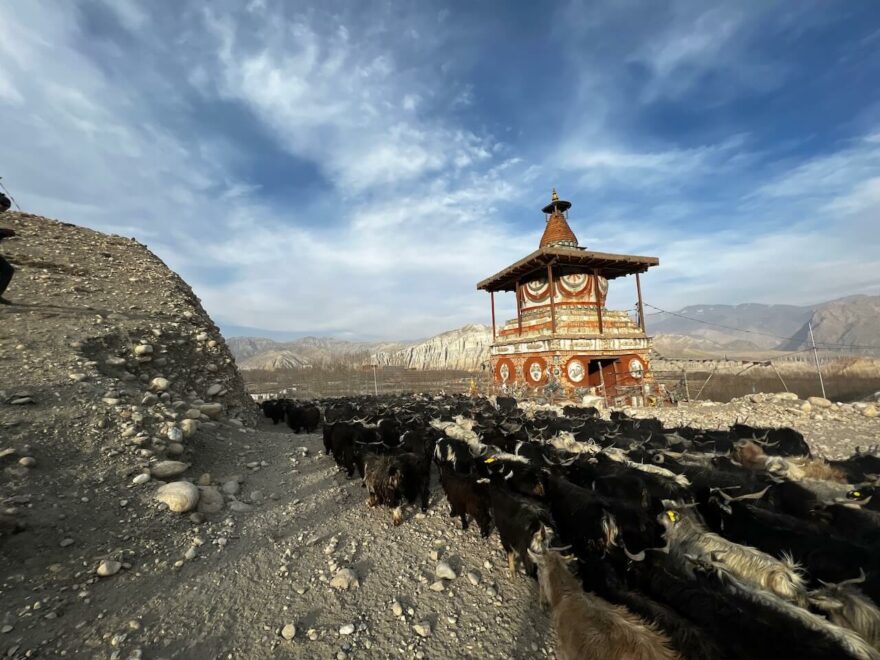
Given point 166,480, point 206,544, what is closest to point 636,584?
point 206,544

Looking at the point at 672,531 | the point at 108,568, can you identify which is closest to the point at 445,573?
the point at 672,531

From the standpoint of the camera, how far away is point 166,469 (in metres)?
5.81

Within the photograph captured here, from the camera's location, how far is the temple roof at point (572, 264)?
18.3 meters

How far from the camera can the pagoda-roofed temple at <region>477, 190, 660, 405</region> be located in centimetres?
1848

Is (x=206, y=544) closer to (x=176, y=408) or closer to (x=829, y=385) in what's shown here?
(x=176, y=408)

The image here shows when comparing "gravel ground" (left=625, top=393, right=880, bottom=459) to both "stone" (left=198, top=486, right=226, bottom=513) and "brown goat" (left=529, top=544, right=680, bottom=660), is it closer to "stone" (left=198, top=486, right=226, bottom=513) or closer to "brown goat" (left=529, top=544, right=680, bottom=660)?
"brown goat" (left=529, top=544, right=680, bottom=660)

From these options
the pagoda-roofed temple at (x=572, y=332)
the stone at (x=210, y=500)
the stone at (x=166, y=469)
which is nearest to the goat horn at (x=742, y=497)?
the stone at (x=210, y=500)

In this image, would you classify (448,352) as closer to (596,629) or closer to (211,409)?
(211,409)

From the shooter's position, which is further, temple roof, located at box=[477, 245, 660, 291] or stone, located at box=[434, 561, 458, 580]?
temple roof, located at box=[477, 245, 660, 291]

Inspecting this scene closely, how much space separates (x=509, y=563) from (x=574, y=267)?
1873 centimetres

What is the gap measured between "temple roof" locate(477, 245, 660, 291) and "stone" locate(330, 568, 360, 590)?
1632 cm

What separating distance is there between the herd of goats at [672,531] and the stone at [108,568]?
3.10m

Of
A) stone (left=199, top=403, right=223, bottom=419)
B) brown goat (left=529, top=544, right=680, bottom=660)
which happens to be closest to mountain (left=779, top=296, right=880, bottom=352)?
brown goat (left=529, top=544, right=680, bottom=660)

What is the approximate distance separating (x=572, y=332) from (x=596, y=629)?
17175 mm
